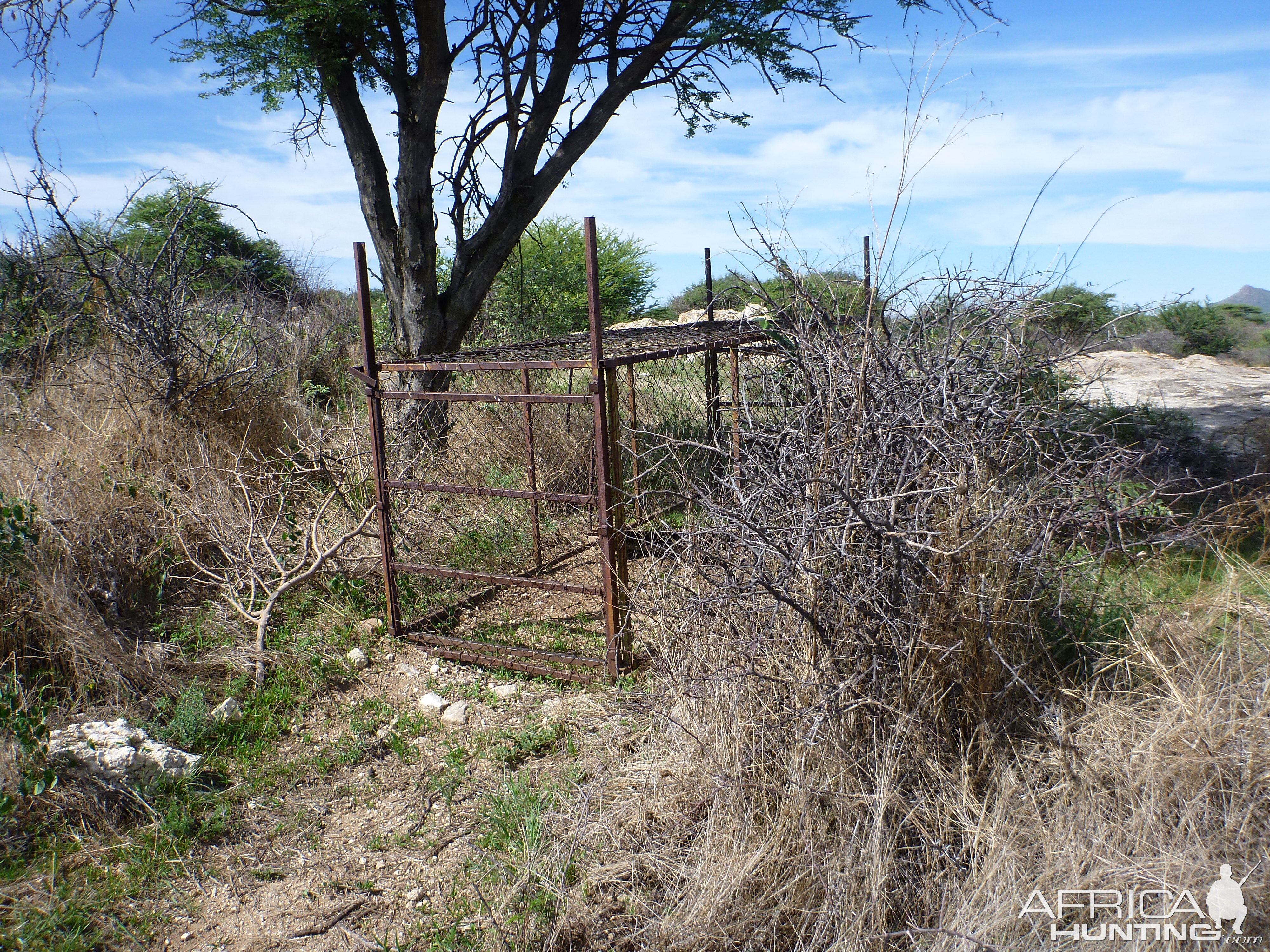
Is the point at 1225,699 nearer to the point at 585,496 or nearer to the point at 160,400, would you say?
the point at 585,496

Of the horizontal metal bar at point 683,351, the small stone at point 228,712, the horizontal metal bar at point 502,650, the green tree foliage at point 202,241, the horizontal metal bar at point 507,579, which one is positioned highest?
the green tree foliage at point 202,241

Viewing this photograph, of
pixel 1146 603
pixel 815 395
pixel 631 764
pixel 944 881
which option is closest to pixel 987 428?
pixel 815 395

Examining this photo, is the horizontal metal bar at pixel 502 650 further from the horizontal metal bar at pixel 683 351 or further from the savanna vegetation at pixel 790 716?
the horizontal metal bar at pixel 683 351

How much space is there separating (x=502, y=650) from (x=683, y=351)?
212cm

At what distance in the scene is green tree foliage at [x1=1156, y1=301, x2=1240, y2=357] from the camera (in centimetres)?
1712

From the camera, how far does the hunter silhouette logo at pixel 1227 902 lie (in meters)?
2.46

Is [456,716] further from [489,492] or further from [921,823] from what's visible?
[921,823]

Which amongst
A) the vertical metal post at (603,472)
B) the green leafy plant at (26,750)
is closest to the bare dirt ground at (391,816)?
the vertical metal post at (603,472)

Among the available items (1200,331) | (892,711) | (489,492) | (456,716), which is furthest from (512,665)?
(1200,331)

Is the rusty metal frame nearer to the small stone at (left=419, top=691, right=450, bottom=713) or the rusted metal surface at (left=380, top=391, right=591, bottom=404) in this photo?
the rusted metal surface at (left=380, top=391, right=591, bottom=404)

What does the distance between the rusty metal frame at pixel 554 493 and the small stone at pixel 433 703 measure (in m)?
0.37

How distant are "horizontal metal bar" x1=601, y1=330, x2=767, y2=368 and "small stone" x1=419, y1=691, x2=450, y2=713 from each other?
83.8 inches

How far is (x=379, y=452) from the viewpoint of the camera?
17.0 feet

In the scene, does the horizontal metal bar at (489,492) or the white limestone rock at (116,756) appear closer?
the white limestone rock at (116,756)
